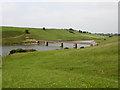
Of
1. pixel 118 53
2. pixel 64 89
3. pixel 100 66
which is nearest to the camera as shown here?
pixel 64 89

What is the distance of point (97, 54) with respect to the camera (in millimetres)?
36375

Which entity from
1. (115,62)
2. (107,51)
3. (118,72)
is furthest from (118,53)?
(118,72)

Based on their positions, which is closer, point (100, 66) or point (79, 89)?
point (79, 89)

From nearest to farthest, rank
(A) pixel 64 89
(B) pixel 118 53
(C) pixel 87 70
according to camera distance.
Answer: (A) pixel 64 89 → (C) pixel 87 70 → (B) pixel 118 53

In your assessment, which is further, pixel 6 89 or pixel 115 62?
pixel 115 62

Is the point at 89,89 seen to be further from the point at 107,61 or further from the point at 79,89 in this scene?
the point at 107,61

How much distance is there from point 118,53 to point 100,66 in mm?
8338

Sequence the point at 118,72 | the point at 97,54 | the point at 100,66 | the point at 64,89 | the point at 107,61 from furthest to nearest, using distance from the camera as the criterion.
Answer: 1. the point at 97,54
2. the point at 107,61
3. the point at 100,66
4. the point at 118,72
5. the point at 64,89

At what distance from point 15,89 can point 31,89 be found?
1505 millimetres

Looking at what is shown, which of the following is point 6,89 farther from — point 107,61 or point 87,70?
point 107,61

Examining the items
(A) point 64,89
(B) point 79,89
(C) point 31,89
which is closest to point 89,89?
(B) point 79,89

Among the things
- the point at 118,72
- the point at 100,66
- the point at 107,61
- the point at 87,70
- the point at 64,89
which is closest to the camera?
the point at 64,89

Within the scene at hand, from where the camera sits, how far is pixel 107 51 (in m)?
36.5

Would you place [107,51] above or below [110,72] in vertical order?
above
